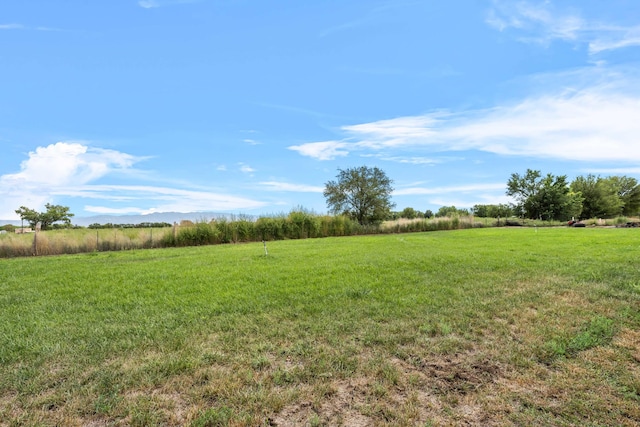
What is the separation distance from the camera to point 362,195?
30.2 m

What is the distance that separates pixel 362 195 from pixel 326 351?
27519mm

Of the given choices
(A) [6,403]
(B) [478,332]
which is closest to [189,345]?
(A) [6,403]

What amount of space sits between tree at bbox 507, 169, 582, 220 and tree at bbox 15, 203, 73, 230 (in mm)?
50403

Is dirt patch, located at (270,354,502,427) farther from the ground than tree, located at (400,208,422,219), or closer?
closer

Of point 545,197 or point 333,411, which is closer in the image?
point 333,411

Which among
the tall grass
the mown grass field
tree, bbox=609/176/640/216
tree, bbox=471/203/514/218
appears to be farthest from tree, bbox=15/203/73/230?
tree, bbox=609/176/640/216

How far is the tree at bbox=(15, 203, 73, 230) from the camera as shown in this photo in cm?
3293

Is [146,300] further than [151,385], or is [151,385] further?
[146,300]

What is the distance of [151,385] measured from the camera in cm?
256

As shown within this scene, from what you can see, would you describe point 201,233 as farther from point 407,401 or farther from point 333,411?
point 407,401

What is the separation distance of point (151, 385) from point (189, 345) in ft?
2.21

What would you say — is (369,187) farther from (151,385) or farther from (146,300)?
(151,385)

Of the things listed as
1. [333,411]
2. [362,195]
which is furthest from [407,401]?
[362,195]

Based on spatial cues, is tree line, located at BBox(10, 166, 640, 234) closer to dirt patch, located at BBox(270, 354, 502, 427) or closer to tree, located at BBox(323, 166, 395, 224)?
tree, located at BBox(323, 166, 395, 224)
